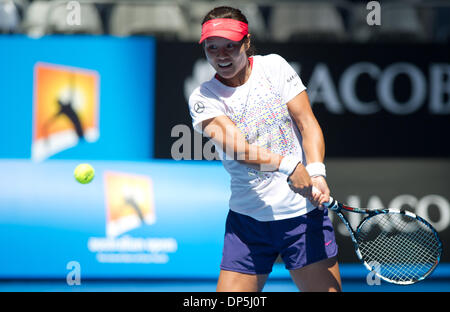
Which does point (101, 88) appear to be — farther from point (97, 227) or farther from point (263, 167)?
point (263, 167)

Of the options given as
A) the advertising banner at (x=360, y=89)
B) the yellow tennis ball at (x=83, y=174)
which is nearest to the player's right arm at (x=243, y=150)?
the yellow tennis ball at (x=83, y=174)

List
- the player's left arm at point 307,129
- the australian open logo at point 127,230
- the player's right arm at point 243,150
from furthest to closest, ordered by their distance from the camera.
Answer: the australian open logo at point 127,230
the player's left arm at point 307,129
the player's right arm at point 243,150

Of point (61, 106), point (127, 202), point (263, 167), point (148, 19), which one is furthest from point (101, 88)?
point (263, 167)

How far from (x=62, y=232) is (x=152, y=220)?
75 cm

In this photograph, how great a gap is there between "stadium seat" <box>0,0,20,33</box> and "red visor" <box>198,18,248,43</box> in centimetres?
378

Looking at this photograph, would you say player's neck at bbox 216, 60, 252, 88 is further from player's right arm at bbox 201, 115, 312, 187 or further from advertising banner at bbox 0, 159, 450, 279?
advertising banner at bbox 0, 159, 450, 279

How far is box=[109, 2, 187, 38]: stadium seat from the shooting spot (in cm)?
642

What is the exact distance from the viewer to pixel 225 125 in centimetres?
260

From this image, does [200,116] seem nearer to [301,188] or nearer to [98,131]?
[301,188]

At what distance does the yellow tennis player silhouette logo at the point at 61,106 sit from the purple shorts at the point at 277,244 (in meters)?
3.03

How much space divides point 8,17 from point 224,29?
4.18 meters

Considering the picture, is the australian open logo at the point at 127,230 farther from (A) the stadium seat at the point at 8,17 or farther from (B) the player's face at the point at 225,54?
(B) the player's face at the point at 225,54

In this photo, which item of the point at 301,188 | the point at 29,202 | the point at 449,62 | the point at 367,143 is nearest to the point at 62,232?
the point at 29,202

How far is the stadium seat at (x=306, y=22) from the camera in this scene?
6445 millimetres
